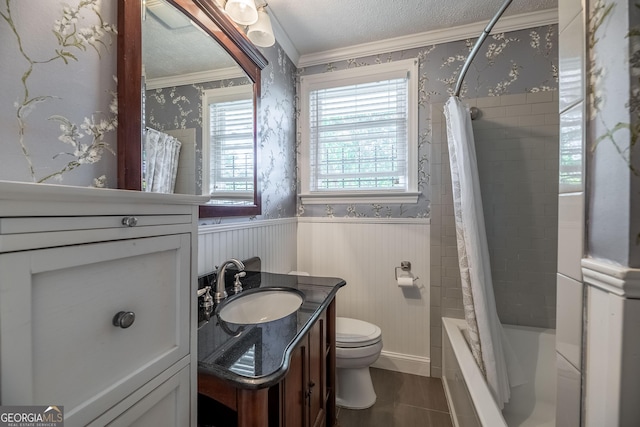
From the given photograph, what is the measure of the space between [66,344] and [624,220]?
3.04 ft

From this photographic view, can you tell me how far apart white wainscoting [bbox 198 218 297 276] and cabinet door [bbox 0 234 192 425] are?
0.74m

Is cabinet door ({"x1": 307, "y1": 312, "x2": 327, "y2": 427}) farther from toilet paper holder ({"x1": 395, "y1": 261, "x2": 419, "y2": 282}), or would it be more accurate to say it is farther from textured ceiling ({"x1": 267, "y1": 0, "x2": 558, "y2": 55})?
textured ceiling ({"x1": 267, "y1": 0, "x2": 558, "y2": 55})

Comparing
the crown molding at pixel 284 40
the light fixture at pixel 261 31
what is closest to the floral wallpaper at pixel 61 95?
the light fixture at pixel 261 31

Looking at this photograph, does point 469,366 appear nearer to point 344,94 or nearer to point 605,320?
point 605,320

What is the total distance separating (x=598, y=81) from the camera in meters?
0.54

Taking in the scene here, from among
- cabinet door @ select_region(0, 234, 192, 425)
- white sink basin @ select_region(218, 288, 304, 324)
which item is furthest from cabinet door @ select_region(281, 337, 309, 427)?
cabinet door @ select_region(0, 234, 192, 425)

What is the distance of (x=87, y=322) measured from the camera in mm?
416

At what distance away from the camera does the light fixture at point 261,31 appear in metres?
1.49

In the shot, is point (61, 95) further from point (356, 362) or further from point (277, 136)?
point (356, 362)

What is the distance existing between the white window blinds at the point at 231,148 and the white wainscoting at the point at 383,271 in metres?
0.89

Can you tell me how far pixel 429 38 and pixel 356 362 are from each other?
7.76ft

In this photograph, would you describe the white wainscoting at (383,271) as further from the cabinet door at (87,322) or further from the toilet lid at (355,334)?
the cabinet door at (87,322)

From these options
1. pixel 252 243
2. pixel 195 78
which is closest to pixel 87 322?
pixel 195 78

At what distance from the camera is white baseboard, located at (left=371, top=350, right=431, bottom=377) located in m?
2.04
